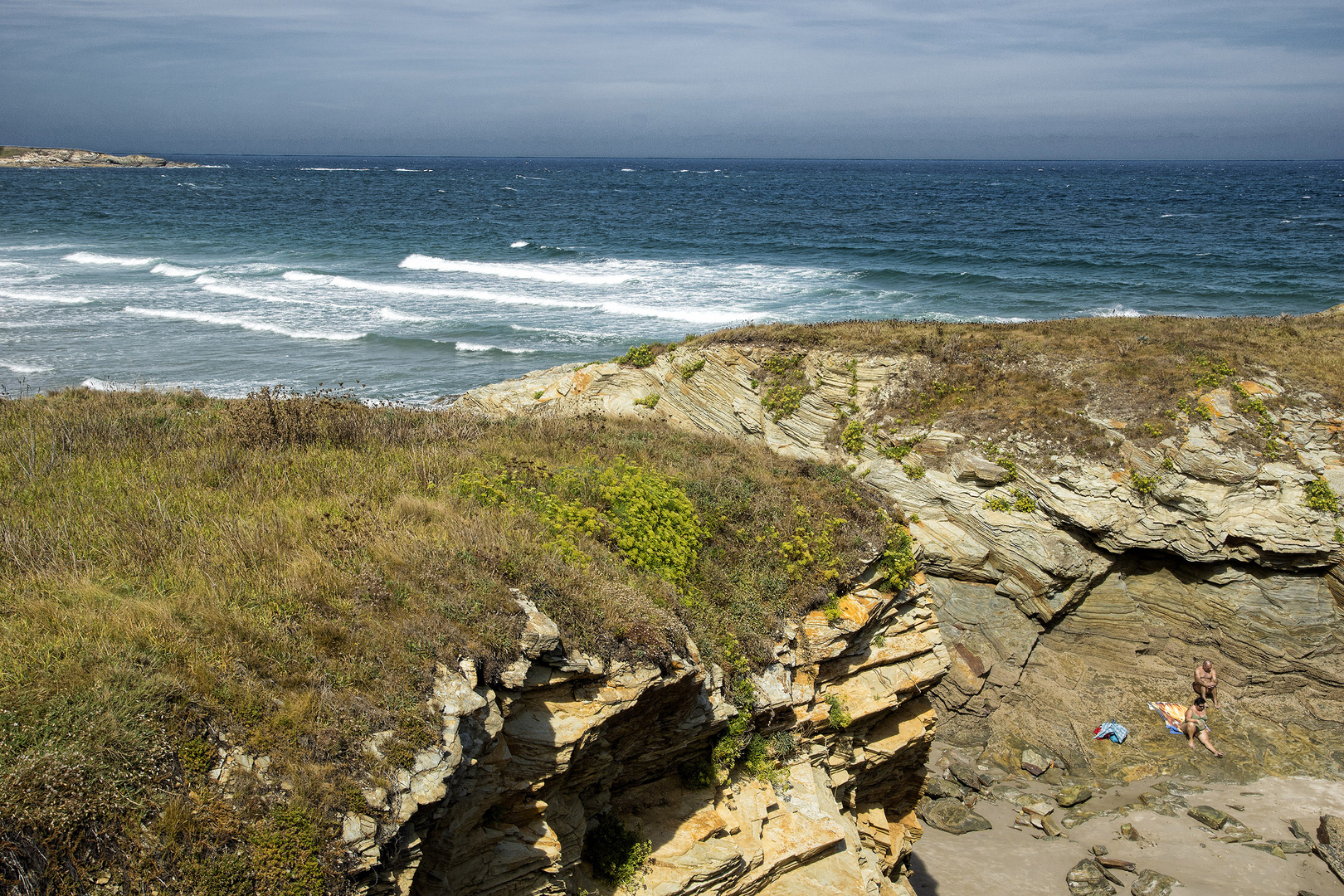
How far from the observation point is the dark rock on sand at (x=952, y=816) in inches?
487

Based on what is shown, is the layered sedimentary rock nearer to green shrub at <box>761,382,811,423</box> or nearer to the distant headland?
green shrub at <box>761,382,811,423</box>

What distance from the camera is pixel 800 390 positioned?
17875mm

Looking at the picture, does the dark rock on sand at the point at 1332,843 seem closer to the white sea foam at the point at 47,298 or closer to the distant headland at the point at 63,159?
the white sea foam at the point at 47,298

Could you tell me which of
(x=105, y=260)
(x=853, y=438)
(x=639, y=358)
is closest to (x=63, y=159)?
Answer: (x=105, y=260)

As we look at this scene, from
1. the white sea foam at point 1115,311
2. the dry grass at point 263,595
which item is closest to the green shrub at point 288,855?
the dry grass at point 263,595

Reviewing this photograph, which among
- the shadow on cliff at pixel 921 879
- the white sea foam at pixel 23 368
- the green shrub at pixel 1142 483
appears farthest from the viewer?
the white sea foam at pixel 23 368

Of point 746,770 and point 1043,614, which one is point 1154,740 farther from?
point 746,770

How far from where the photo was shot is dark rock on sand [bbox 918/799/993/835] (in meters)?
12.4

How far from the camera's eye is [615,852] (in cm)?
691

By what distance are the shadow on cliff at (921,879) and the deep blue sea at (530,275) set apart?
17.2 m

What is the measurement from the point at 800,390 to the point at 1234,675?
980cm

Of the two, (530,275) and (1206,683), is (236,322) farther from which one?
(1206,683)

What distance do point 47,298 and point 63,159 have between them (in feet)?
572

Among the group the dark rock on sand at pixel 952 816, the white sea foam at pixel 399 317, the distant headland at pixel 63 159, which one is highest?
the distant headland at pixel 63 159
